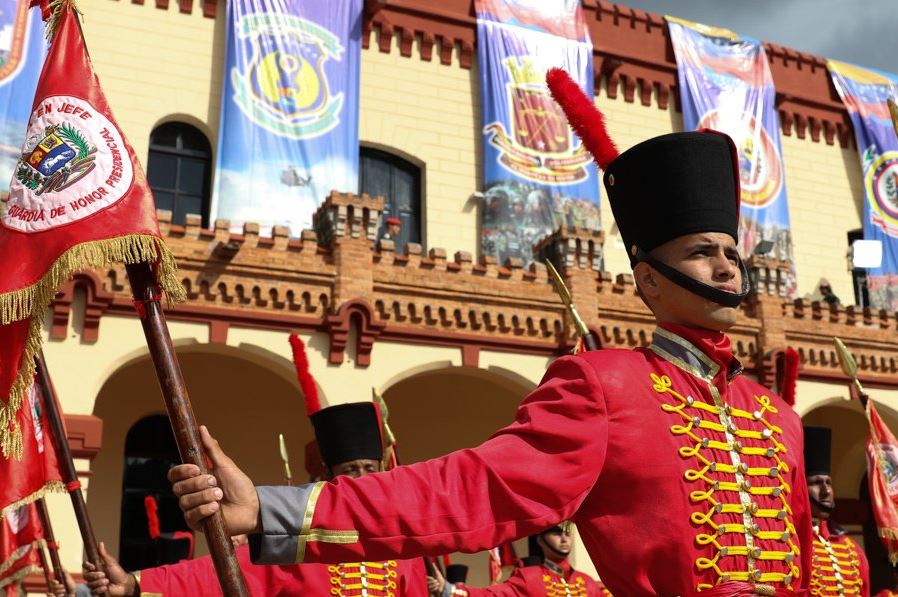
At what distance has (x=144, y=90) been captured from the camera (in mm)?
17156

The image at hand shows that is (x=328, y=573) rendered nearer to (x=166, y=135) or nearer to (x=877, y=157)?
(x=166, y=135)

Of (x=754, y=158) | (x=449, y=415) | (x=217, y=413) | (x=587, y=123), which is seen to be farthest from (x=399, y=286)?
(x=587, y=123)

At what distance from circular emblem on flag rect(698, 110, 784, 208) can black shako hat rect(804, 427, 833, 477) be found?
13.0 metres

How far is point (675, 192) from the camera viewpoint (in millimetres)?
3334

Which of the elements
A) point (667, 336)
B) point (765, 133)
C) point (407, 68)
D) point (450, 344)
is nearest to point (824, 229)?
point (765, 133)

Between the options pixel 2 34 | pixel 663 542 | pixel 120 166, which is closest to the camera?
pixel 663 542

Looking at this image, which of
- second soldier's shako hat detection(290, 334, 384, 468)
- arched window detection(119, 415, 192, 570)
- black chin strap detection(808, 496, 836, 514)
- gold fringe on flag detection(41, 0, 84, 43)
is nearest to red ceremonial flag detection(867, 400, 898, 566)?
black chin strap detection(808, 496, 836, 514)

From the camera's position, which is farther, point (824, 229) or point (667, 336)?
point (824, 229)

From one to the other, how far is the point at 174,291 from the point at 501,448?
1.31 meters

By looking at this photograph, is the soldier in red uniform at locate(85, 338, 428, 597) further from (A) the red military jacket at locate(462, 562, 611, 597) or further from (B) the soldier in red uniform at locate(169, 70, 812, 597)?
(B) the soldier in red uniform at locate(169, 70, 812, 597)

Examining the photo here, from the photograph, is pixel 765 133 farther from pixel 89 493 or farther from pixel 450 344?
pixel 89 493

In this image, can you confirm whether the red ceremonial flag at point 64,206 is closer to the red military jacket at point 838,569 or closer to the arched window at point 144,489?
the red military jacket at point 838,569

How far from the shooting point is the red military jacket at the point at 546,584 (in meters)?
8.15

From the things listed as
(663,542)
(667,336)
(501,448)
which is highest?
(667,336)
